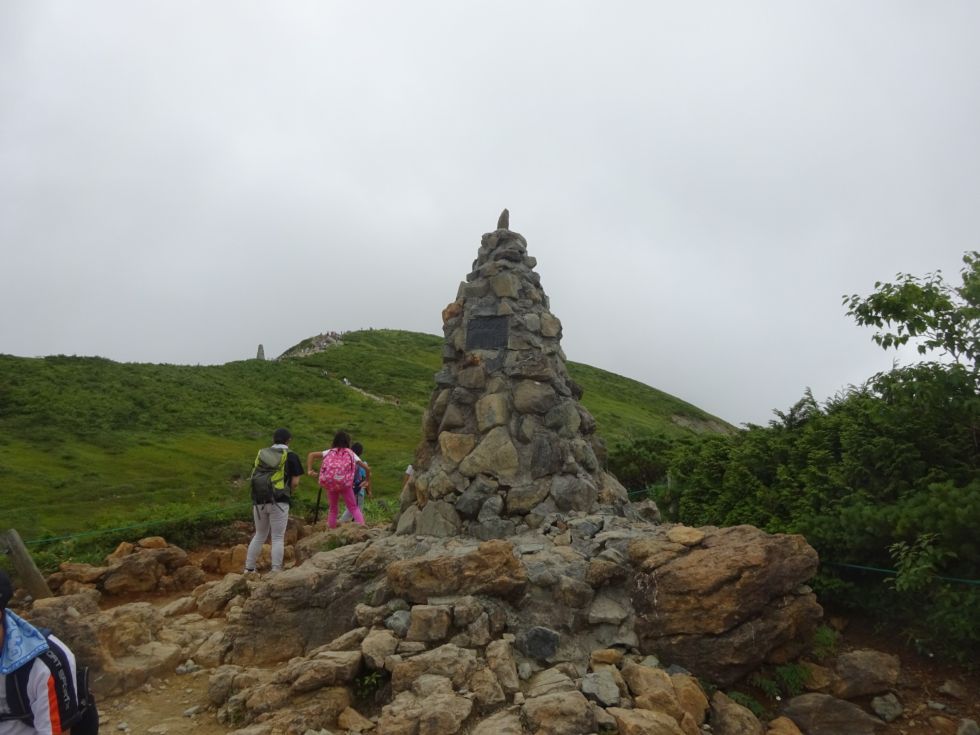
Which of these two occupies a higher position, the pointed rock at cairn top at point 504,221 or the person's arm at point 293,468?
the pointed rock at cairn top at point 504,221

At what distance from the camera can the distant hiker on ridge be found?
9.59m

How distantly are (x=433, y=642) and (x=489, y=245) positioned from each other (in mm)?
7044

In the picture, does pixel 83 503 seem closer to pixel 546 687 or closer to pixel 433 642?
pixel 433 642

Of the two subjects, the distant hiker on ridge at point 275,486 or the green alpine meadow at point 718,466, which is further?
the distant hiker on ridge at point 275,486

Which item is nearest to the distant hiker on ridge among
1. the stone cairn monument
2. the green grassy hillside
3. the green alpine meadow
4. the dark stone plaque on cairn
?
the stone cairn monument

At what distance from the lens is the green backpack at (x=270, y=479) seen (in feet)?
31.4

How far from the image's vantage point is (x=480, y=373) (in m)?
10.4

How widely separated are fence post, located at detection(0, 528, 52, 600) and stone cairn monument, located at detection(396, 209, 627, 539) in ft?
19.1

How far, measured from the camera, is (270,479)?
9609 mm

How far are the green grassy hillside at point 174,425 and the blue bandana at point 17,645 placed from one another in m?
11.7

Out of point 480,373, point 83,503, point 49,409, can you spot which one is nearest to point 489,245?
point 480,373

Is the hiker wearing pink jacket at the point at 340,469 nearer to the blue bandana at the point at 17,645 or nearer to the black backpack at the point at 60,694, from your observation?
the black backpack at the point at 60,694

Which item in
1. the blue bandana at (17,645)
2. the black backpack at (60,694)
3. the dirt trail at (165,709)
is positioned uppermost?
the blue bandana at (17,645)

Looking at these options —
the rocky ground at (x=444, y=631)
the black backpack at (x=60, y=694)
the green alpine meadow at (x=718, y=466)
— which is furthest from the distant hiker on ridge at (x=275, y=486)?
the black backpack at (x=60, y=694)
